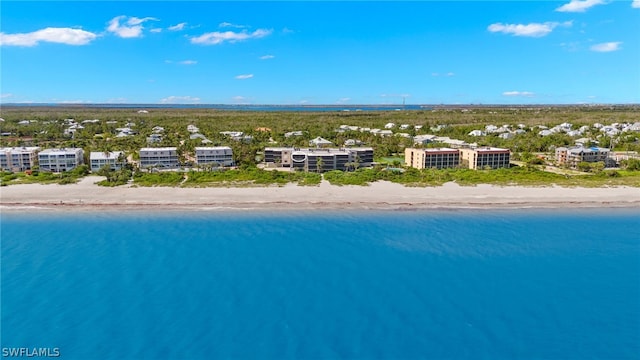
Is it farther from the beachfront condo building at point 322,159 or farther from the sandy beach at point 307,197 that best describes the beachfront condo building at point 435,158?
the sandy beach at point 307,197

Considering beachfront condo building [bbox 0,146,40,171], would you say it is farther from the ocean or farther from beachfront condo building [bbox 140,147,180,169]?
the ocean

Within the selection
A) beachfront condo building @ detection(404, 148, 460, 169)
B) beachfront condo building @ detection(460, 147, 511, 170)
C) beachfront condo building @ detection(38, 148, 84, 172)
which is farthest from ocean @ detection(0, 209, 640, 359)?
beachfront condo building @ detection(460, 147, 511, 170)

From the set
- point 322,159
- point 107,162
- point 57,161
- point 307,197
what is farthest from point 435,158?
point 57,161

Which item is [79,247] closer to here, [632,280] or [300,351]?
[300,351]

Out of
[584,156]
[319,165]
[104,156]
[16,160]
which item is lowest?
[319,165]

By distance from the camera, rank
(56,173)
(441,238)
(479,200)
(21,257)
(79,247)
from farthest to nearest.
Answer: (56,173) → (479,200) → (441,238) → (79,247) → (21,257)

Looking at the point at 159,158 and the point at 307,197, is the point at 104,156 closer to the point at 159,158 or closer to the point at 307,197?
the point at 159,158

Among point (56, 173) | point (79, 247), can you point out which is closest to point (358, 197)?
point (79, 247)
